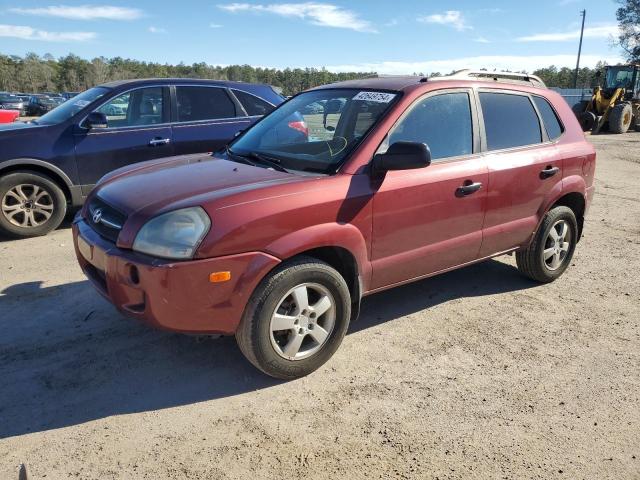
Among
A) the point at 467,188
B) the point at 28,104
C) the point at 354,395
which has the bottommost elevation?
the point at 354,395

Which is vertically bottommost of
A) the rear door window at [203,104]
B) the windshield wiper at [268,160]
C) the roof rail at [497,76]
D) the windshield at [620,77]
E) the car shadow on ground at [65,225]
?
the car shadow on ground at [65,225]

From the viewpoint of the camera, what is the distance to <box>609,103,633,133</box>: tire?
21000 mm

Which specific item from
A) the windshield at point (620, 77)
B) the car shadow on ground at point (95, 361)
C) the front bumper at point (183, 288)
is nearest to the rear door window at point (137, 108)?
the car shadow on ground at point (95, 361)

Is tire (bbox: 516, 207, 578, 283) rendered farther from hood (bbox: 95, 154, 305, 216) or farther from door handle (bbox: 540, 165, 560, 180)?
hood (bbox: 95, 154, 305, 216)

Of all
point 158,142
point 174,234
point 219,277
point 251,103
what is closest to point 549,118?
point 219,277

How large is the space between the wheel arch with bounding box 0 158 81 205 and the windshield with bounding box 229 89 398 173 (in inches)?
117

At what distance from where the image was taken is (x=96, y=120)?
6.18 m

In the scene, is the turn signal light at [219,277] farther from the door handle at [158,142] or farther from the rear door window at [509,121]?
the door handle at [158,142]

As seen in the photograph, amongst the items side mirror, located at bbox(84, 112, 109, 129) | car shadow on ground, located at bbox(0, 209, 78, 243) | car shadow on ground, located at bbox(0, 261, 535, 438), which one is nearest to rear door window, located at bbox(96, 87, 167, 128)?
side mirror, located at bbox(84, 112, 109, 129)

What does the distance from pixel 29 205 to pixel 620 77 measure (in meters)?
24.9

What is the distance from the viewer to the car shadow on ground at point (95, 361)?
9.72 feet

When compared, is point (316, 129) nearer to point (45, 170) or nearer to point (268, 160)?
point (268, 160)

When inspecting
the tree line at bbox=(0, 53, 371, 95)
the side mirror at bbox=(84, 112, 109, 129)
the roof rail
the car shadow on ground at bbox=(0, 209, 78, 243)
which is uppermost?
the tree line at bbox=(0, 53, 371, 95)

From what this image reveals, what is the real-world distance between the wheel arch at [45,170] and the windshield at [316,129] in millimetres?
2965
